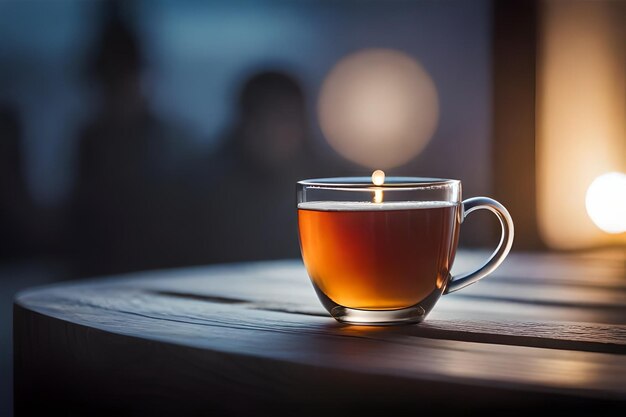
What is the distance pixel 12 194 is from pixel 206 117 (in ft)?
5.61

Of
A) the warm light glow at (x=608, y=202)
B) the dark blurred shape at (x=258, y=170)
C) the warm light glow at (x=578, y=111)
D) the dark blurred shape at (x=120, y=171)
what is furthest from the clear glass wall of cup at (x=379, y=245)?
the dark blurred shape at (x=258, y=170)

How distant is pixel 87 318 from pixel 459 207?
0.36 meters

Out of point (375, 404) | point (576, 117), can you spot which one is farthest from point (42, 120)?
point (375, 404)

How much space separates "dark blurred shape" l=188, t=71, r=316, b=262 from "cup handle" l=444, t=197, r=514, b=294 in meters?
6.34

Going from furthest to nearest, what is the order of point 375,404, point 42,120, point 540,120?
1. point 42,120
2. point 540,120
3. point 375,404

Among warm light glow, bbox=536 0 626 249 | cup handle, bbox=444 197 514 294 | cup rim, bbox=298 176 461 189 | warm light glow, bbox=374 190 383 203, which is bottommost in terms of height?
cup handle, bbox=444 197 514 294

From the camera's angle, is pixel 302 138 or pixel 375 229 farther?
pixel 302 138

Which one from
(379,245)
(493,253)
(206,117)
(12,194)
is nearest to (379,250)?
(379,245)

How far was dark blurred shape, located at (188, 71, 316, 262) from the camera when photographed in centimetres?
735

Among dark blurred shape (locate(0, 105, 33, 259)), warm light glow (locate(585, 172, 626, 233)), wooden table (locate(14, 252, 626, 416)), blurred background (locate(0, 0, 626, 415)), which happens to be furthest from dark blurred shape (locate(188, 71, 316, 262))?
wooden table (locate(14, 252, 626, 416))

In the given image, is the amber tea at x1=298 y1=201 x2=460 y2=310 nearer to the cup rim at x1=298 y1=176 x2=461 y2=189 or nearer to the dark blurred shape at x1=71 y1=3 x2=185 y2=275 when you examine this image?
the cup rim at x1=298 y1=176 x2=461 y2=189

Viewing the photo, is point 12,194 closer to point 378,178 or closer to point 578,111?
point 578,111

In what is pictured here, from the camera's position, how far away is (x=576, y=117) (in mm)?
4113

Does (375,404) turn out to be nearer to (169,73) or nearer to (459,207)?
(459,207)
